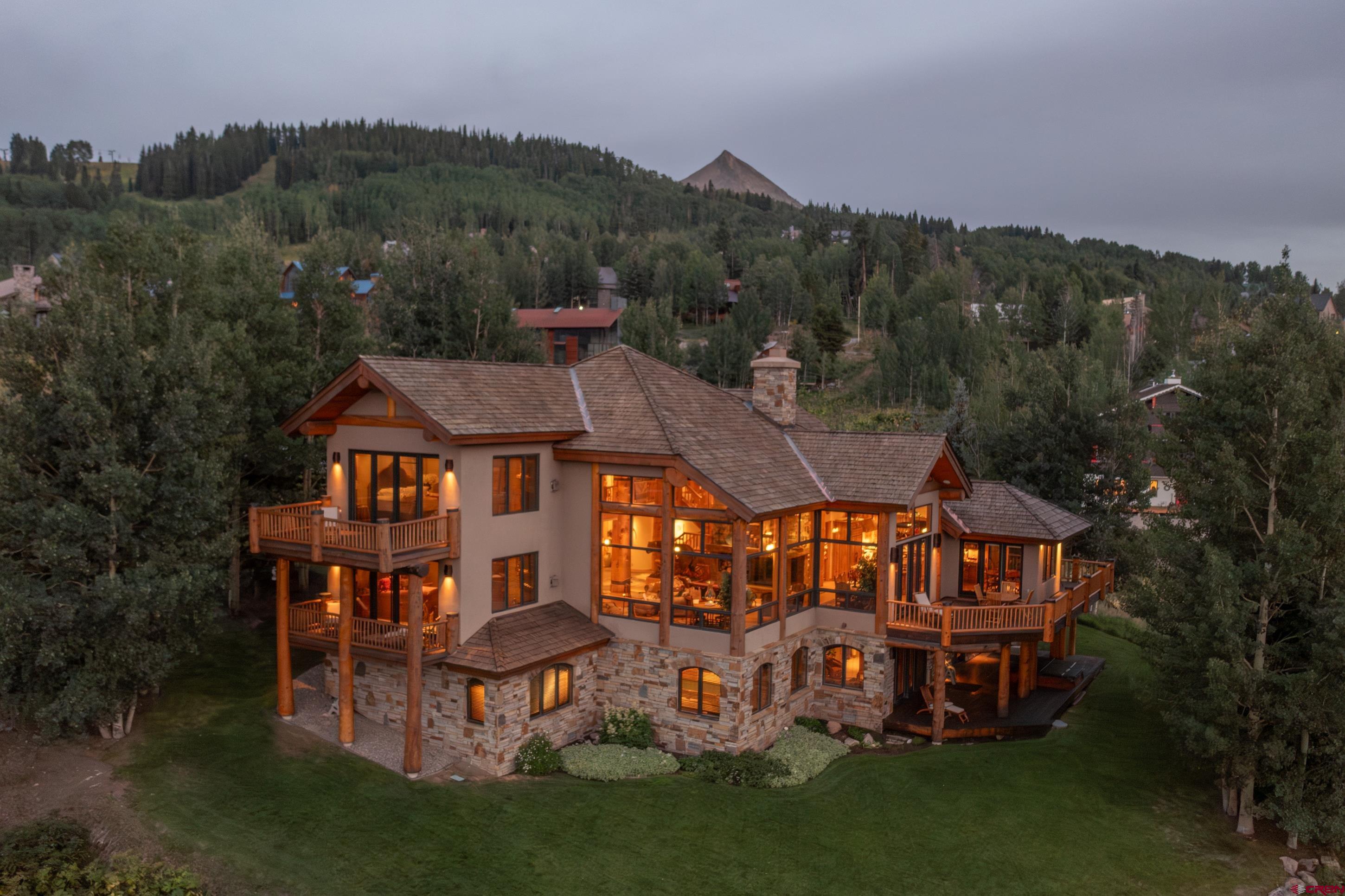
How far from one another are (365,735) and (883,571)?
1248cm

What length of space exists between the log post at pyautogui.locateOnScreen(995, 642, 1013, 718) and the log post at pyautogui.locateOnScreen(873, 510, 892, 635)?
3337 mm

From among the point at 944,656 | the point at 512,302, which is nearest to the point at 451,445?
the point at 944,656

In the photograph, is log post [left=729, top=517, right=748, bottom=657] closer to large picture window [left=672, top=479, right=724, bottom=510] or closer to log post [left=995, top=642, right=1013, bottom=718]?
large picture window [left=672, top=479, right=724, bottom=510]

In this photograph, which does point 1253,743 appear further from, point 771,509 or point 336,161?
point 336,161

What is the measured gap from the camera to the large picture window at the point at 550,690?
60.6 feet

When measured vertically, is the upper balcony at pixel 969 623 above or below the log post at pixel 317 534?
below

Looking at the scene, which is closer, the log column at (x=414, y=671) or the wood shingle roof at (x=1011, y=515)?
the log column at (x=414, y=671)

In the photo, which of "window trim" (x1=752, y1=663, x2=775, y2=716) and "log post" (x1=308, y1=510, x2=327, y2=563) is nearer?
"log post" (x1=308, y1=510, x2=327, y2=563)

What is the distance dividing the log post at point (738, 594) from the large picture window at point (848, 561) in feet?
11.7

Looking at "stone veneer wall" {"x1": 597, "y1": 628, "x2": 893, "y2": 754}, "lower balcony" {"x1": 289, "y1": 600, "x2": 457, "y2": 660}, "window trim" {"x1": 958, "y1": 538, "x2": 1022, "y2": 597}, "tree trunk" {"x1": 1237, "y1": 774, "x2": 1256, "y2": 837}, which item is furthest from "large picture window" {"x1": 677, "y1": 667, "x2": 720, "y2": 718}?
"tree trunk" {"x1": 1237, "y1": 774, "x2": 1256, "y2": 837}

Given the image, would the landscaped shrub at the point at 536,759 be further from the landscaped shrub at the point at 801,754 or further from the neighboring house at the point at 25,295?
the neighboring house at the point at 25,295

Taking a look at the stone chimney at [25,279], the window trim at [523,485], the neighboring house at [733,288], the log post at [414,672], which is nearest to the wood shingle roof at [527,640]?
the log post at [414,672]

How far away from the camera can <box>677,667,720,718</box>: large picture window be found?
18.8 m

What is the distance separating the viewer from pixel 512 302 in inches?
1537
